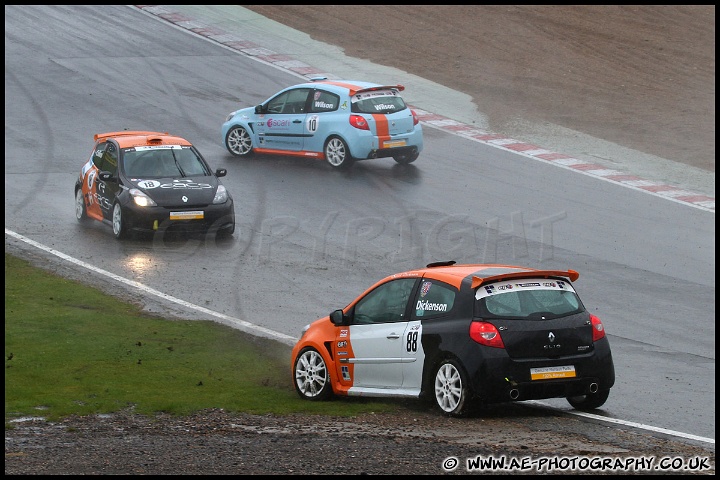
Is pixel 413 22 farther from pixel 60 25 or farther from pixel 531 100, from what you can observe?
pixel 60 25

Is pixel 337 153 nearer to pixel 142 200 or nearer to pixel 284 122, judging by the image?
pixel 284 122

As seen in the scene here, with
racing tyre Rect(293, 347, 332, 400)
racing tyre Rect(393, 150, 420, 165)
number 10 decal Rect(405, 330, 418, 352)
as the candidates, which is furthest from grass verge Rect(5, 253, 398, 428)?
racing tyre Rect(393, 150, 420, 165)

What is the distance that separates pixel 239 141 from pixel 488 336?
1631 cm

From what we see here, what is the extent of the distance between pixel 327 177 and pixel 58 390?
1332cm

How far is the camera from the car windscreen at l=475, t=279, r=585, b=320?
1090cm

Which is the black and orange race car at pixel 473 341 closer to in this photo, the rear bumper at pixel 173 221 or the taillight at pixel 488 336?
the taillight at pixel 488 336

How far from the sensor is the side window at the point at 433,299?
36.6 ft

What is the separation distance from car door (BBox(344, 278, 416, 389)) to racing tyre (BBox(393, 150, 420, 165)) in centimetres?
1361

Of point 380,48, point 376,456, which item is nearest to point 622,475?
point 376,456

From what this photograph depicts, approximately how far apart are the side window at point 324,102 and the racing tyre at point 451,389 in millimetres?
14674

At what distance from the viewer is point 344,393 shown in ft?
39.4

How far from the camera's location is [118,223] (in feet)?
66.6

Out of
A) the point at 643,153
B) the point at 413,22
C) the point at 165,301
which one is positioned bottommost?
the point at 165,301

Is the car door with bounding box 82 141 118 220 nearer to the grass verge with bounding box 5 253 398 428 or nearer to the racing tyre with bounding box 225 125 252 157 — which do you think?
the grass verge with bounding box 5 253 398 428
